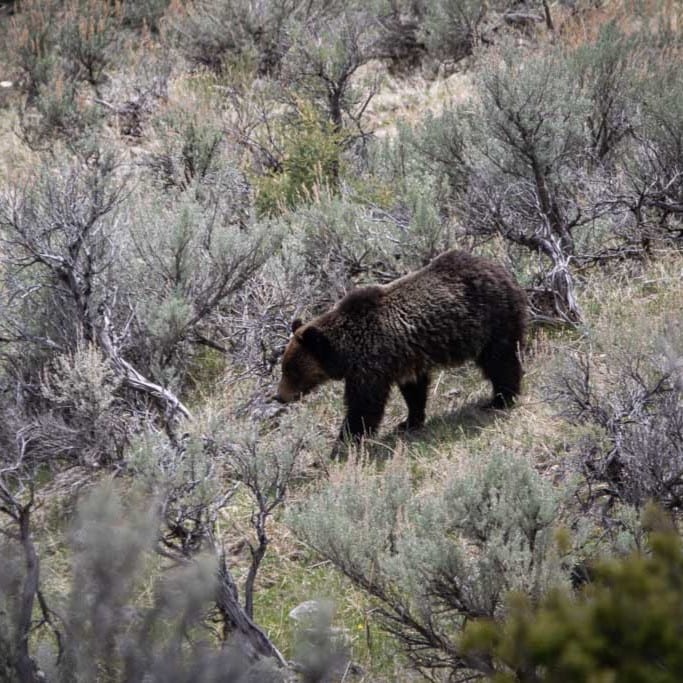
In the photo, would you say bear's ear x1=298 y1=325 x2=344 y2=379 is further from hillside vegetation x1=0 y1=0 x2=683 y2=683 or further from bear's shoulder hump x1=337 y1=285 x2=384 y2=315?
hillside vegetation x1=0 y1=0 x2=683 y2=683

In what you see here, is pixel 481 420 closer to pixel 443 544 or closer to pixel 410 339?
pixel 410 339

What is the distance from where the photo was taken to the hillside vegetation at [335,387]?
428 cm

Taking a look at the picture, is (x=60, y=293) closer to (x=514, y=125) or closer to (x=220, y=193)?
(x=220, y=193)

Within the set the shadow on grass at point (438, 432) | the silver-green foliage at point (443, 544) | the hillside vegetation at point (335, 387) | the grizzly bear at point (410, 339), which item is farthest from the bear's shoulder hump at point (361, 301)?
the silver-green foliage at point (443, 544)

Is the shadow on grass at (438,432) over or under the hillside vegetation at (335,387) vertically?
under

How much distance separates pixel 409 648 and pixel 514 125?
5.85m

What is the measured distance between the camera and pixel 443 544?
5.27 metres

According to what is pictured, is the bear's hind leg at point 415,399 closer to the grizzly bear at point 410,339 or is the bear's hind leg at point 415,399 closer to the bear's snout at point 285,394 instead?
the grizzly bear at point 410,339

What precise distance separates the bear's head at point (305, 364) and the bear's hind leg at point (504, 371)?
3.78 feet

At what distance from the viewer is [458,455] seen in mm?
6898

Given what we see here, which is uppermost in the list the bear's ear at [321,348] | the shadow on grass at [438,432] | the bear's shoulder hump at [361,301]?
the bear's shoulder hump at [361,301]

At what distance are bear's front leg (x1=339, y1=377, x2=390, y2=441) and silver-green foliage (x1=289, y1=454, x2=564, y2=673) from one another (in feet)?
5.23

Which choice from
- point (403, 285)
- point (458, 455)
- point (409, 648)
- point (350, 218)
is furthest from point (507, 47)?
point (409, 648)

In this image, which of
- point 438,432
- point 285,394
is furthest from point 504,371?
point 285,394
